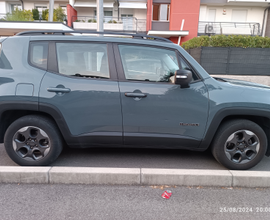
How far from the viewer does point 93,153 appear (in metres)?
3.70

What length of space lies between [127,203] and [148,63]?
5.89ft

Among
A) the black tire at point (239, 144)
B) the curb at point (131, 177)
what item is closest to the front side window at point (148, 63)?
the black tire at point (239, 144)

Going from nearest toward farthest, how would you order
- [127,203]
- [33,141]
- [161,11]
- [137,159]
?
[127,203] < [33,141] < [137,159] < [161,11]

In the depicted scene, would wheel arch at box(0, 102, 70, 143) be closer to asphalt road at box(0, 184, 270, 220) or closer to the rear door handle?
the rear door handle

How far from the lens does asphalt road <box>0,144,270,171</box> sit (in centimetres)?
331

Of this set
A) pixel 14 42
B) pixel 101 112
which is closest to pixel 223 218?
pixel 101 112

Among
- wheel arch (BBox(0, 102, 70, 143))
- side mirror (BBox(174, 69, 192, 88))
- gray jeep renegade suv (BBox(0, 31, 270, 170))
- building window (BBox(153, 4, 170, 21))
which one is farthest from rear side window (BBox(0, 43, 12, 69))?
building window (BBox(153, 4, 170, 21))

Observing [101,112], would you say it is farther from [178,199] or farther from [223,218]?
[223,218]

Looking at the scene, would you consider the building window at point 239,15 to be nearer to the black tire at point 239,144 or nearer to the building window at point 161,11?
the building window at point 161,11

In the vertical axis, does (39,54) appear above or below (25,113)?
above

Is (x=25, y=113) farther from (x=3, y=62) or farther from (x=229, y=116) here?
(x=229, y=116)

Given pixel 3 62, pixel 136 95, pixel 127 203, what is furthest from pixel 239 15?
pixel 127 203

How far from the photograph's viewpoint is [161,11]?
22.3 meters

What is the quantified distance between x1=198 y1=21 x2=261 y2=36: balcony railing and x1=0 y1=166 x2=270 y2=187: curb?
2162 centimetres
